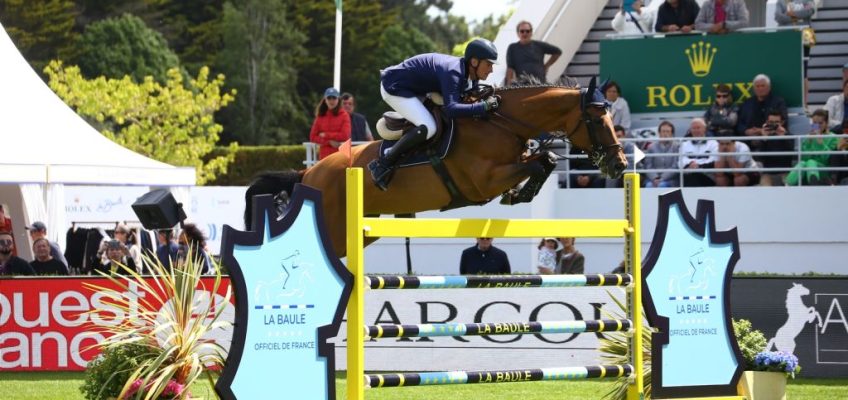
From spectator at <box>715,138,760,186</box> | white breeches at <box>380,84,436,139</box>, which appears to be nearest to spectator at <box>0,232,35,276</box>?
white breeches at <box>380,84,436,139</box>

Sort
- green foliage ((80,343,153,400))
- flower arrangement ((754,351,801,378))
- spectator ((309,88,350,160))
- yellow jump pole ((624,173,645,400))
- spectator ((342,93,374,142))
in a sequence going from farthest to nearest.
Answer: spectator ((342,93,374,142)) → spectator ((309,88,350,160)) → flower arrangement ((754,351,801,378)) → yellow jump pole ((624,173,645,400)) → green foliage ((80,343,153,400))

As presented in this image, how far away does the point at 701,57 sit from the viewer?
603 inches

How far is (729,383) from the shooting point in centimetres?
703

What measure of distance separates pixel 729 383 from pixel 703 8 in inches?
363

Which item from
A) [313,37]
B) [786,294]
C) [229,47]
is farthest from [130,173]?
[313,37]

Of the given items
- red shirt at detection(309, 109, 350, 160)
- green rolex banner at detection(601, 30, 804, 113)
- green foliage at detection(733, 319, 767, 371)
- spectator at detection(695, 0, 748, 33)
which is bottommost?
green foliage at detection(733, 319, 767, 371)

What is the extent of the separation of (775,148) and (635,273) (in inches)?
328

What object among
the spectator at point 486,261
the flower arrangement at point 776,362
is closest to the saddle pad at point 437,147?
the flower arrangement at point 776,362

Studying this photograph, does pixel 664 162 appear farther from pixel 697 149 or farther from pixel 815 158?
pixel 815 158

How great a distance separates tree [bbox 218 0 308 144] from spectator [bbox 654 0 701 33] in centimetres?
3268

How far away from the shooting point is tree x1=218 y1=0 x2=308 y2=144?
155ft

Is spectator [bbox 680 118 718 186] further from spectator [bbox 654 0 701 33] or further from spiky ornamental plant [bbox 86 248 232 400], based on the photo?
spiky ornamental plant [bbox 86 248 232 400]

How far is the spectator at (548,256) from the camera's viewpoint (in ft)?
40.1

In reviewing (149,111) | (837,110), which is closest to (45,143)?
(837,110)
